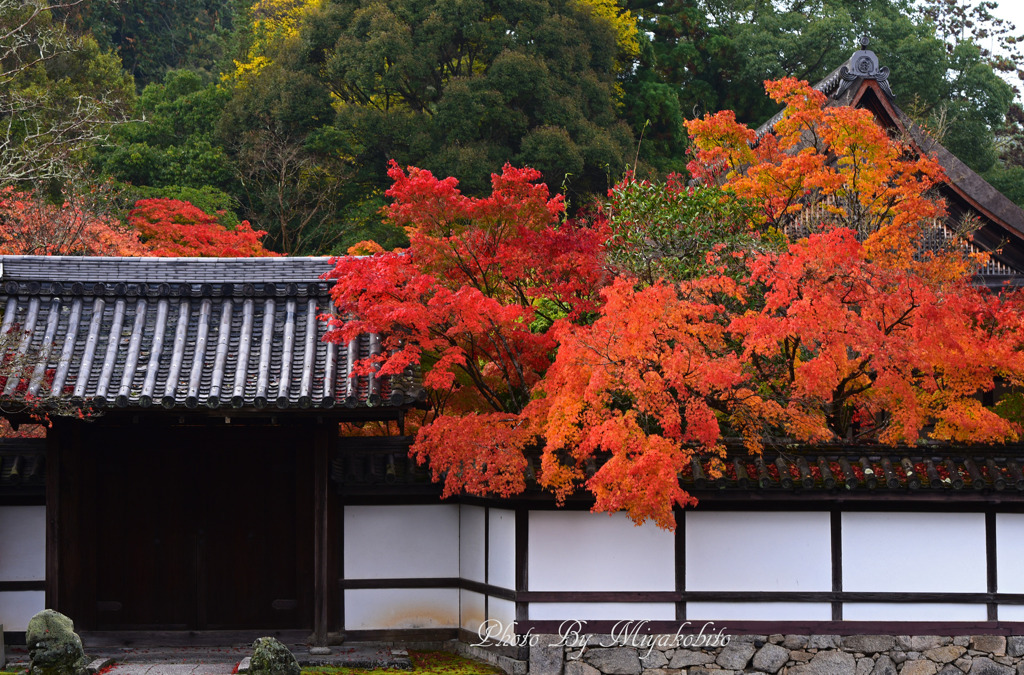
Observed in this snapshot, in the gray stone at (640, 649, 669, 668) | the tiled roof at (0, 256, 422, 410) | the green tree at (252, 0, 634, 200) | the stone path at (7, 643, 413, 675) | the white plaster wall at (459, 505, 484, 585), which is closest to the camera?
the tiled roof at (0, 256, 422, 410)

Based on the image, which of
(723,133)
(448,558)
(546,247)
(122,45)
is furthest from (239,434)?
(122,45)

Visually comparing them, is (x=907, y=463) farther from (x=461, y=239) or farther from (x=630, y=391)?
(x=461, y=239)

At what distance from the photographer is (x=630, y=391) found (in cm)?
1118

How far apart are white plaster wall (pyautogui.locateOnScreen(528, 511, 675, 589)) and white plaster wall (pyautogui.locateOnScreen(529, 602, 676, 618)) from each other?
0.63 feet

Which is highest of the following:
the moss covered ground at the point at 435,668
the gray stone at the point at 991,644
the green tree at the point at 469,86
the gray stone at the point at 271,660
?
the green tree at the point at 469,86

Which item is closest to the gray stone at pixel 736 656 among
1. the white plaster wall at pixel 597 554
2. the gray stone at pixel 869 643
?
the white plaster wall at pixel 597 554

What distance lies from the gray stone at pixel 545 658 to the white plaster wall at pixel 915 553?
150 inches

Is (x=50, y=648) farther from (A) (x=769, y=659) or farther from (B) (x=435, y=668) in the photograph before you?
(A) (x=769, y=659)

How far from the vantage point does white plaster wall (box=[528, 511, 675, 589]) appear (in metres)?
12.9

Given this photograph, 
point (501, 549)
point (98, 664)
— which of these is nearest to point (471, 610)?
point (501, 549)

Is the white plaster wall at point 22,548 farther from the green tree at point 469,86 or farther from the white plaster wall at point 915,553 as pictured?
the green tree at point 469,86

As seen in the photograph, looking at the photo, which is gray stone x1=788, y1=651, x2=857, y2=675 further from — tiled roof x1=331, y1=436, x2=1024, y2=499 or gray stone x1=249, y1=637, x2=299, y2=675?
gray stone x1=249, y1=637, x2=299, y2=675

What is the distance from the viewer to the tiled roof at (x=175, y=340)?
1241 cm

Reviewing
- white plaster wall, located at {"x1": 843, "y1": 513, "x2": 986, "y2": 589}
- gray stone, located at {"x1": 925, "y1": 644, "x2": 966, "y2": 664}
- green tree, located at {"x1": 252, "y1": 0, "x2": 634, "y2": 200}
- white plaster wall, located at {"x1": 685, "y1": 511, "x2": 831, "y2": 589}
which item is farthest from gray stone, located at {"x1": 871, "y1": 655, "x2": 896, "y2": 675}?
green tree, located at {"x1": 252, "y1": 0, "x2": 634, "y2": 200}
